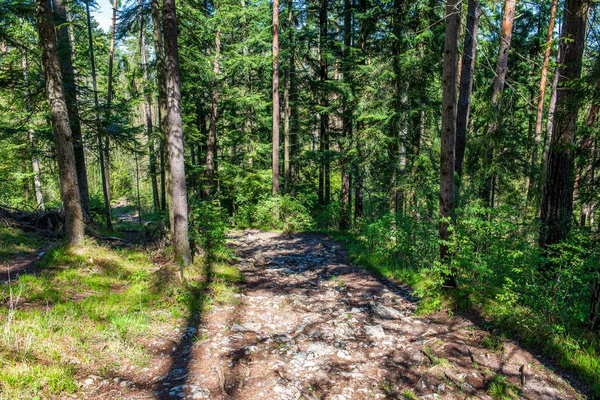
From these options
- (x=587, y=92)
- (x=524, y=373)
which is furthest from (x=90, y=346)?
(x=587, y=92)

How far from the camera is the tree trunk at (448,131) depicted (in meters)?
5.43

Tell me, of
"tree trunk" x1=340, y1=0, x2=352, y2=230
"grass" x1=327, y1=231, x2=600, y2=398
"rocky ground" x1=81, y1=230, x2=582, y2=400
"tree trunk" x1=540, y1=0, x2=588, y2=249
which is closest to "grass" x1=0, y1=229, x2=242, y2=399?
"rocky ground" x1=81, y1=230, x2=582, y2=400

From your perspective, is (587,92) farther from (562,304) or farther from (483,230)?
(562,304)

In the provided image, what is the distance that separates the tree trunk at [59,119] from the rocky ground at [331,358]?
4.34 m

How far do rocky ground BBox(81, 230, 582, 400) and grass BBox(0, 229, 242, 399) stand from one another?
1.12 feet

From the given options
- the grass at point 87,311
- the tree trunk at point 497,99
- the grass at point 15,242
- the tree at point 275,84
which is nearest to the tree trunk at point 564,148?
the tree trunk at point 497,99

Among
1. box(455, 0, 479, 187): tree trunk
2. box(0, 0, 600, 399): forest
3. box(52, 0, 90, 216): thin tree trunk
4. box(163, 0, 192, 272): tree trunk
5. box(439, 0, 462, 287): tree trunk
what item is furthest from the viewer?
box(52, 0, 90, 216): thin tree trunk

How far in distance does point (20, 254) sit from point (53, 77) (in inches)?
180

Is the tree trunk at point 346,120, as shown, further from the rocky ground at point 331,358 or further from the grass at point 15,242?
the grass at point 15,242

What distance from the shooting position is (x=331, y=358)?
177 inches

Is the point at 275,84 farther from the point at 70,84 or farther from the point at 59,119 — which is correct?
the point at 59,119

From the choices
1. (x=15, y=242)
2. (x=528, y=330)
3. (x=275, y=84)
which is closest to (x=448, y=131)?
(x=528, y=330)

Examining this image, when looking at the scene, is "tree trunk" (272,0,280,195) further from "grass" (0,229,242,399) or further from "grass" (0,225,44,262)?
"grass" (0,225,44,262)

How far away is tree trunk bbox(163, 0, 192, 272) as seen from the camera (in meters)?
7.25
